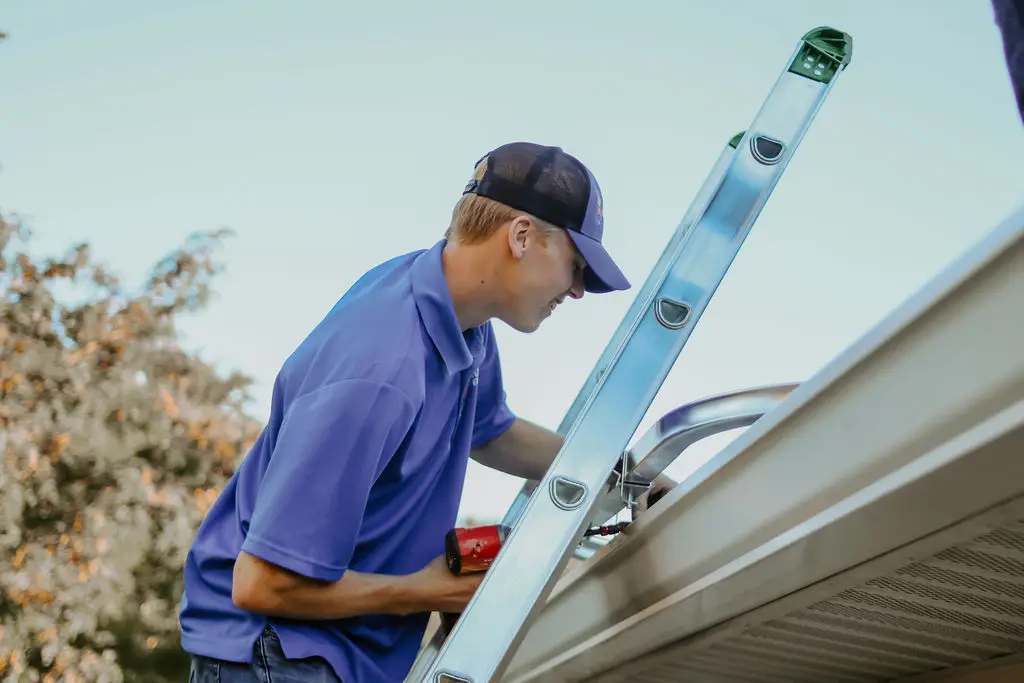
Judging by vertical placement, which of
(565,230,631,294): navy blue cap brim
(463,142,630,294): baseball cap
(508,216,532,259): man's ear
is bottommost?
(508,216,532,259): man's ear

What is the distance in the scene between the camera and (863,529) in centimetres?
122

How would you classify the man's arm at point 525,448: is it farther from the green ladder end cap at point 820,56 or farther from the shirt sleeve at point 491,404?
the green ladder end cap at point 820,56

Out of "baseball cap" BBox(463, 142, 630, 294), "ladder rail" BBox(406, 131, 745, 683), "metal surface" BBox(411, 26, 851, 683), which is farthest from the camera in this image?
"baseball cap" BBox(463, 142, 630, 294)

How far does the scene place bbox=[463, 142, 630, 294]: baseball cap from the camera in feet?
6.59

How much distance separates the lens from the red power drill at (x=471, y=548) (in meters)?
1.77

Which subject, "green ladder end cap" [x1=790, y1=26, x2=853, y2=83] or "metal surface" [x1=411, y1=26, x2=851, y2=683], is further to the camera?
"green ladder end cap" [x1=790, y1=26, x2=853, y2=83]

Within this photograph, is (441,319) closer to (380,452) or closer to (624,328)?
(380,452)

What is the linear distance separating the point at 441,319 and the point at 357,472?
36cm

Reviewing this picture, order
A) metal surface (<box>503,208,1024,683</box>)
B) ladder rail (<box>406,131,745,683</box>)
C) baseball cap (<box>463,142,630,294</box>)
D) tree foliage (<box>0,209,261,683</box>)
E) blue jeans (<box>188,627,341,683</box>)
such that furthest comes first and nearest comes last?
tree foliage (<box>0,209,261,683</box>) < baseball cap (<box>463,142,630,294</box>) < ladder rail (<box>406,131,745,683</box>) < blue jeans (<box>188,627,341,683</box>) < metal surface (<box>503,208,1024,683</box>)

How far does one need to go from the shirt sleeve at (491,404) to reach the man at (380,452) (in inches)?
4.3

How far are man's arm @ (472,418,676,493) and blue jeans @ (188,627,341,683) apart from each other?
745 millimetres

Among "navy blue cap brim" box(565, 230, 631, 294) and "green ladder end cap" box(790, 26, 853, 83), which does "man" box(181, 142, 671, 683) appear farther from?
"green ladder end cap" box(790, 26, 853, 83)

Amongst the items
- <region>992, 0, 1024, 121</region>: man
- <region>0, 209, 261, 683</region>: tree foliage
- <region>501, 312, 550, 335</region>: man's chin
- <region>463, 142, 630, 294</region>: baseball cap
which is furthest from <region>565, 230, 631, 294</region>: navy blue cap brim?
<region>0, 209, 261, 683</region>: tree foliage

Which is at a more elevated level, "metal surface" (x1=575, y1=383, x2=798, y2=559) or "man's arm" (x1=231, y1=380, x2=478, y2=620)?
"metal surface" (x1=575, y1=383, x2=798, y2=559)
